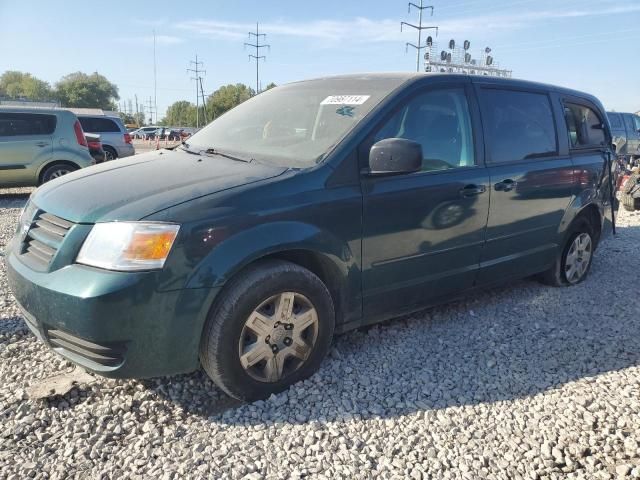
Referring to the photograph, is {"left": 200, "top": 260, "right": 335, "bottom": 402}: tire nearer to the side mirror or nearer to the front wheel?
the side mirror

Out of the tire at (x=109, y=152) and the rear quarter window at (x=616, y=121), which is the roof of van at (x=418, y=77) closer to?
the tire at (x=109, y=152)

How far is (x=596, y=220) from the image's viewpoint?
4.98 m

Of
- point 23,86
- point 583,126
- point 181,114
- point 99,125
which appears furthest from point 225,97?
point 583,126

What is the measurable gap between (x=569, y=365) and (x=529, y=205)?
1.31m

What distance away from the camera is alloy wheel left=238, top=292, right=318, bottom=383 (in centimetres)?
268

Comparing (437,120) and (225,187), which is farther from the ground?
(437,120)

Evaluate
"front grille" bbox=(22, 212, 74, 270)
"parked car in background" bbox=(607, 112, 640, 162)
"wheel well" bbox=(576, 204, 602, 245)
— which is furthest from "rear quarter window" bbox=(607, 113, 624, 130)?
"front grille" bbox=(22, 212, 74, 270)

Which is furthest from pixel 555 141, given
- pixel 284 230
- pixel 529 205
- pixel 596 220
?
pixel 284 230

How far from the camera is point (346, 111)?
3.22m

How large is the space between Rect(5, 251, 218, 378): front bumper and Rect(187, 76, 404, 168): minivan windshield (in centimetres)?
107

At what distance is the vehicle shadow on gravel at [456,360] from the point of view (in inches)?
108

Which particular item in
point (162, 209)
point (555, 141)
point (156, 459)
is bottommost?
point (156, 459)

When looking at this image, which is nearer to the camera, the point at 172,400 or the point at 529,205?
the point at 172,400

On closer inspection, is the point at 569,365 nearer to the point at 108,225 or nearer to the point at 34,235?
the point at 108,225
